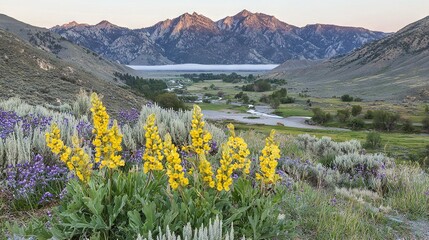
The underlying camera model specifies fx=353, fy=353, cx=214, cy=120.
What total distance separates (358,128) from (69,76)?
85054mm

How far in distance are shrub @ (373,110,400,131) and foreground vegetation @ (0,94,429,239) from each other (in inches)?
3618

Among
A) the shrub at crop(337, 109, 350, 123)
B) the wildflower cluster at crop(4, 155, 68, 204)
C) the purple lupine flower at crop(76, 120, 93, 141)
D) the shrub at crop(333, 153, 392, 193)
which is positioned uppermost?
the purple lupine flower at crop(76, 120, 93, 141)

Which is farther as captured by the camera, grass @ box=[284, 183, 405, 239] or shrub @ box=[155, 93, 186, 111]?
shrub @ box=[155, 93, 186, 111]

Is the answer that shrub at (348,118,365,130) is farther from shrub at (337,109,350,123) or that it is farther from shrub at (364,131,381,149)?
shrub at (364,131,381,149)

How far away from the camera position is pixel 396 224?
588 centimetres

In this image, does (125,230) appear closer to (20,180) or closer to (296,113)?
(20,180)

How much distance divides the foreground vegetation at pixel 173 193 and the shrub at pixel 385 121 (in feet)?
302

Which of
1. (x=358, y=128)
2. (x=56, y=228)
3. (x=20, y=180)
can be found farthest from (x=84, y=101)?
(x=358, y=128)

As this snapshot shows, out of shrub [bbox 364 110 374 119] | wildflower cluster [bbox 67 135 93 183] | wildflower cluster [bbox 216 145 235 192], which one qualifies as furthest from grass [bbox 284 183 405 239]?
shrub [bbox 364 110 374 119]

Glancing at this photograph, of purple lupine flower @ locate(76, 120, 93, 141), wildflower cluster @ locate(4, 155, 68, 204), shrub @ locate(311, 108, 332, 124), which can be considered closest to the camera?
wildflower cluster @ locate(4, 155, 68, 204)

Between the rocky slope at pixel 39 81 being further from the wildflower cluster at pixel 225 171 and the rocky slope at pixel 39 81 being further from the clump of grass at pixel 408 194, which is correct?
the wildflower cluster at pixel 225 171

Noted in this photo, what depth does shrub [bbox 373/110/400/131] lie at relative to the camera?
91250mm

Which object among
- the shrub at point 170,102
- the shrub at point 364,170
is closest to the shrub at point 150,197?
the shrub at point 364,170

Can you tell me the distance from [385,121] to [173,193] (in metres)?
98.4
